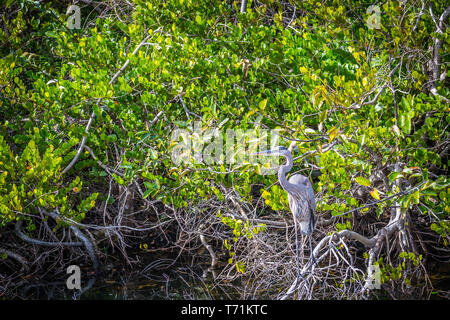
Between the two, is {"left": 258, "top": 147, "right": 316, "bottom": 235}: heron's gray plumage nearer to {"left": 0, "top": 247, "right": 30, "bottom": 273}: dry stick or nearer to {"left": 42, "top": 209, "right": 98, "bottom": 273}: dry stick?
{"left": 42, "top": 209, "right": 98, "bottom": 273}: dry stick

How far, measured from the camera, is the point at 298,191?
3566 millimetres

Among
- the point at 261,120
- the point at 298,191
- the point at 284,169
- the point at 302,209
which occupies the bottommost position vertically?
the point at 302,209

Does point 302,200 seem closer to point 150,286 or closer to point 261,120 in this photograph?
point 261,120

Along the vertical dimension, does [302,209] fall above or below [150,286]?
above

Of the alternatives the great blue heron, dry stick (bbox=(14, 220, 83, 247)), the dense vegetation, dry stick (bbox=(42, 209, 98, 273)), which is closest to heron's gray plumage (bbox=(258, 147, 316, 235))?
the great blue heron

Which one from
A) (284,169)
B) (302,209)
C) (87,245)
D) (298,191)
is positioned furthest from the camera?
(87,245)

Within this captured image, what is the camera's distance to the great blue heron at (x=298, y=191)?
344 centimetres

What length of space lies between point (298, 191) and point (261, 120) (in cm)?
98

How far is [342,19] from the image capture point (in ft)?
13.8

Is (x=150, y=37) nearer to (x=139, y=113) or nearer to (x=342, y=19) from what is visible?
(x=139, y=113)

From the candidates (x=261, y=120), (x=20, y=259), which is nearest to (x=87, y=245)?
(x=20, y=259)

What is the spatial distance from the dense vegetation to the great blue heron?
243mm
